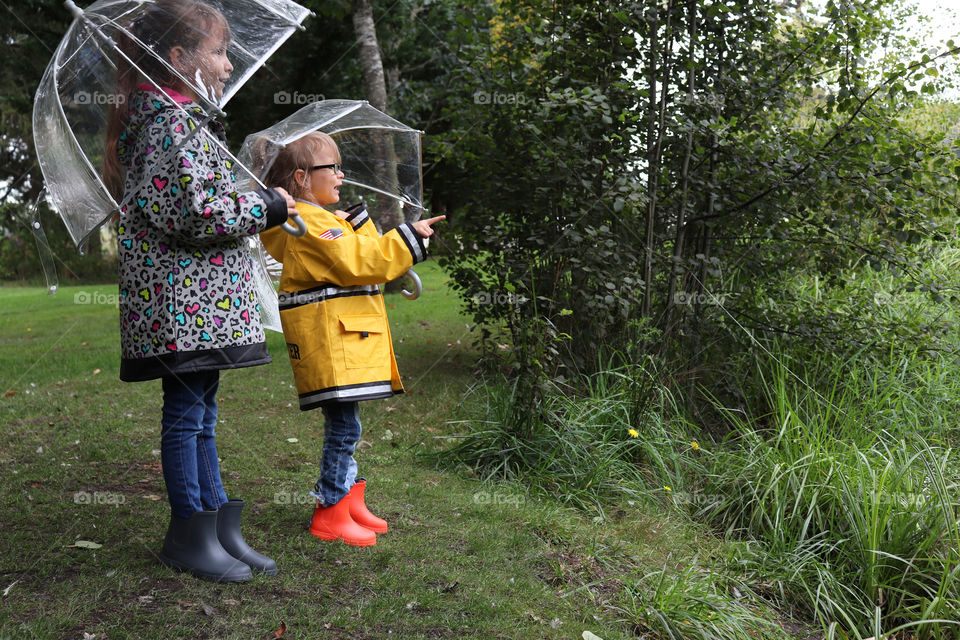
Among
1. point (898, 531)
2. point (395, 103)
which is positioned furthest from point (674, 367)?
point (395, 103)

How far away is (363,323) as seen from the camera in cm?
298

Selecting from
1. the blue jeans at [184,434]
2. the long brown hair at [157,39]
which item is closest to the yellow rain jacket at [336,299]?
the blue jeans at [184,434]

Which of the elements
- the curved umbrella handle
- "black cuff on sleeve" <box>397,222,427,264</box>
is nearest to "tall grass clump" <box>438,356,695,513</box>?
the curved umbrella handle

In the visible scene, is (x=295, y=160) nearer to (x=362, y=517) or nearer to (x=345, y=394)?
(x=345, y=394)

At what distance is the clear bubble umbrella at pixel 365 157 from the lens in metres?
3.02

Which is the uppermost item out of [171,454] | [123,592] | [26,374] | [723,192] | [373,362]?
[723,192]

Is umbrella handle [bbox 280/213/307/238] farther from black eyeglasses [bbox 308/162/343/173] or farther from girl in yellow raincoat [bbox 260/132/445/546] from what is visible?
black eyeglasses [bbox 308/162/343/173]

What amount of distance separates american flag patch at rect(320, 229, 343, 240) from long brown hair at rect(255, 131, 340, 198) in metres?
0.23

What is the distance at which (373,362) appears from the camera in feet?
9.89

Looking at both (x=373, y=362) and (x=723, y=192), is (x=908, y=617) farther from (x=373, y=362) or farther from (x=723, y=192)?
(x=723, y=192)

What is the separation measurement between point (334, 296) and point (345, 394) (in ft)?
1.25

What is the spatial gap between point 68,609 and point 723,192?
4.52 metres

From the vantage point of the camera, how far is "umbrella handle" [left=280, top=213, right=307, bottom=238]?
2.60 meters

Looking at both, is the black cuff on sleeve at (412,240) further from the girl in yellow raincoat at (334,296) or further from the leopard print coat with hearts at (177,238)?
the leopard print coat with hearts at (177,238)
